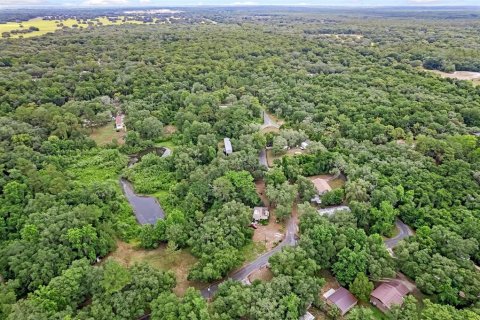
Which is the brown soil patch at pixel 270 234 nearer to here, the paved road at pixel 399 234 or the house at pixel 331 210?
the house at pixel 331 210

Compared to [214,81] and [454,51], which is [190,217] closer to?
[214,81]

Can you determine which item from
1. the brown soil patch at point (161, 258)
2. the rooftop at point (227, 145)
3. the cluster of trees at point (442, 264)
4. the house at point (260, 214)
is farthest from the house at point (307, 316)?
the rooftop at point (227, 145)

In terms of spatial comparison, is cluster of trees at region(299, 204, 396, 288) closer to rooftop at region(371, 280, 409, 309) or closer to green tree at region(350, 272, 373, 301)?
green tree at region(350, 272, 373, 301)

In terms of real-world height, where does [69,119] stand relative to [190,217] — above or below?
above

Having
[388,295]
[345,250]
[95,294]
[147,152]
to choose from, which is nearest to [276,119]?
[147,152]

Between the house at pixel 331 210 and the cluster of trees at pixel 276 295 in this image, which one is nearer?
the cluster of trees at pixel 276 295

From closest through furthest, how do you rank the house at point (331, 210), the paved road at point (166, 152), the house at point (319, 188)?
1. the house at point (331, 210)
2. the house at point (319, 188)
3. the paved road at point (166, 152)

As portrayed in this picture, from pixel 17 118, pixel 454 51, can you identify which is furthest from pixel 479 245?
pixel 454 51
